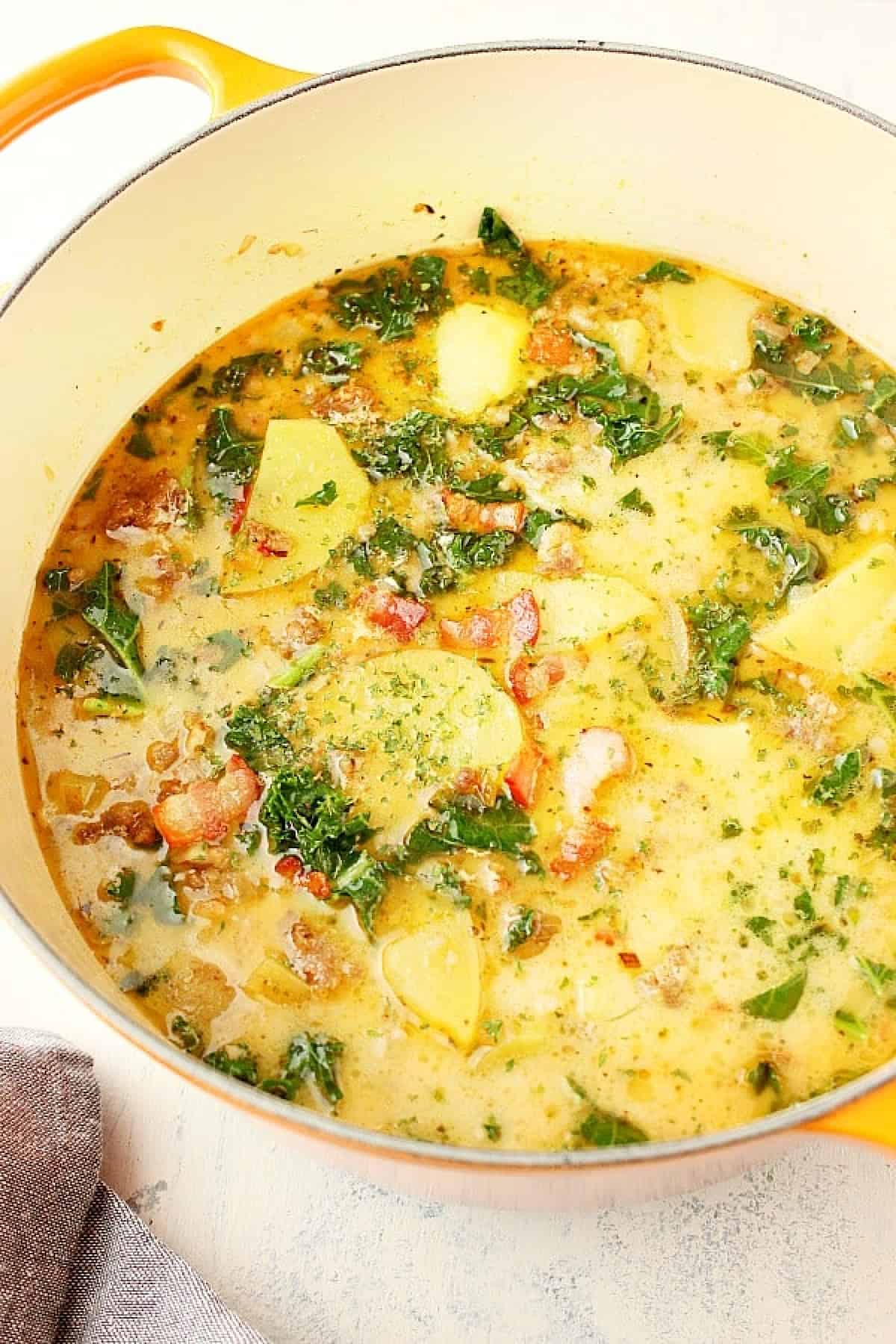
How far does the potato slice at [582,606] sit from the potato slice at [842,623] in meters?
0.32

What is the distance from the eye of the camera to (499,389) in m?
4.10

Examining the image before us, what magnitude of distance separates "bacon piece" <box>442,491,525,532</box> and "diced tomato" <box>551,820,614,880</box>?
89 cm

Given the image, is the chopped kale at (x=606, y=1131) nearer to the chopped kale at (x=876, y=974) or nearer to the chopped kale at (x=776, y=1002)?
the chopped kale at (x=776, y=1002)

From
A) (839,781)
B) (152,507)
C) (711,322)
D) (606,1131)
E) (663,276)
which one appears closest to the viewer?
(606,1131)

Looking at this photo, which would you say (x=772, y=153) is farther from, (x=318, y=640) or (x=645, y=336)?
(x=318, y=640)

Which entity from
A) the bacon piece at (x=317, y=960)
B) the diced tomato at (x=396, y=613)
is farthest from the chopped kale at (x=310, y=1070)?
the diced tomato at (x=396, y=613)

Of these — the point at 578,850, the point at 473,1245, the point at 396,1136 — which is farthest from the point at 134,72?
the point at 473,1245

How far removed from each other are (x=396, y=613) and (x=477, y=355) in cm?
93

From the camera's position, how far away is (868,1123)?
8.23 ft

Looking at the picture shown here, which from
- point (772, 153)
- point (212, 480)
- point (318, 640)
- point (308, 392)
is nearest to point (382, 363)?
point (308, 392)

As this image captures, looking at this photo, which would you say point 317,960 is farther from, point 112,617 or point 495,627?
point 112,617

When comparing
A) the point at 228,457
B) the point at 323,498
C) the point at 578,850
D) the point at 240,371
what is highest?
the point at 240,371

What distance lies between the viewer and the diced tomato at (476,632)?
3635 millimetres

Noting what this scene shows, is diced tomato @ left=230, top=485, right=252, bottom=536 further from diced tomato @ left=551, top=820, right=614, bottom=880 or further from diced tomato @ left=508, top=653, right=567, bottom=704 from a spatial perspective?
diced tomato @ left=551, top=820, right=614, bottom=880
